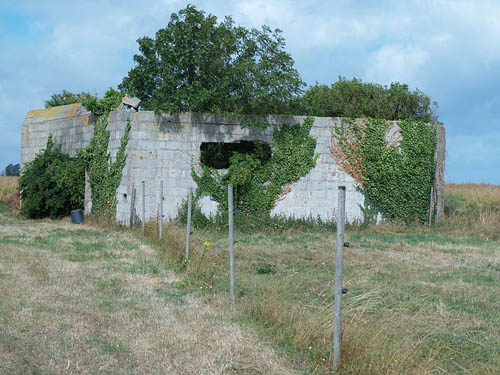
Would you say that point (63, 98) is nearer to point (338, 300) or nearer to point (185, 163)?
point (185, 163)

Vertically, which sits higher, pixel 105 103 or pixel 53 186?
pixel 105 103

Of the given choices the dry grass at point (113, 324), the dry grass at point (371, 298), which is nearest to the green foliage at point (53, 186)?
the dry grass at point (371, 298)

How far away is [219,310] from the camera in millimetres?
6965

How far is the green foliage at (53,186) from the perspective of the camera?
18266 millimetres

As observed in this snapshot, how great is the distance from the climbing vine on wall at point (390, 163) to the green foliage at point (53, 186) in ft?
28.0

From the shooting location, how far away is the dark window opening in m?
17.2

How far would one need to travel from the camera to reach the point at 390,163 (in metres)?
17.4

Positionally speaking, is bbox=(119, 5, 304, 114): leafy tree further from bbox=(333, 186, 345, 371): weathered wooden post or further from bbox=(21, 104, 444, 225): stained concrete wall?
bbox=(333, 186, 345, 371): weathered wooden post

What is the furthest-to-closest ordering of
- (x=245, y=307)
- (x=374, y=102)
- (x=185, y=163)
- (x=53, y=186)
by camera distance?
(x=374, y=102) → (x=53, y=186) → (x=185, y=163) → (x=245, y=307)

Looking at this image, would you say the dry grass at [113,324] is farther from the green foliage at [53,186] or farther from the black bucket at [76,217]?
the green foliage at [53,186]

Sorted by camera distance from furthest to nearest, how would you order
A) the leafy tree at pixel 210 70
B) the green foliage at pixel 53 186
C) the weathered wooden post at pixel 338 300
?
the green foliage at pixel 53 186 → the leafy tree at pixel 210 70 → the weathered wooden post at pixel 338 300

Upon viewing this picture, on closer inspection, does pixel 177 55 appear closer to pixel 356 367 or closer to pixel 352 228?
pixel 352 228

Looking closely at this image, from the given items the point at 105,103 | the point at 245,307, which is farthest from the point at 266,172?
the point at 245,307

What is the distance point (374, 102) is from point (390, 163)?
15.3 metres
